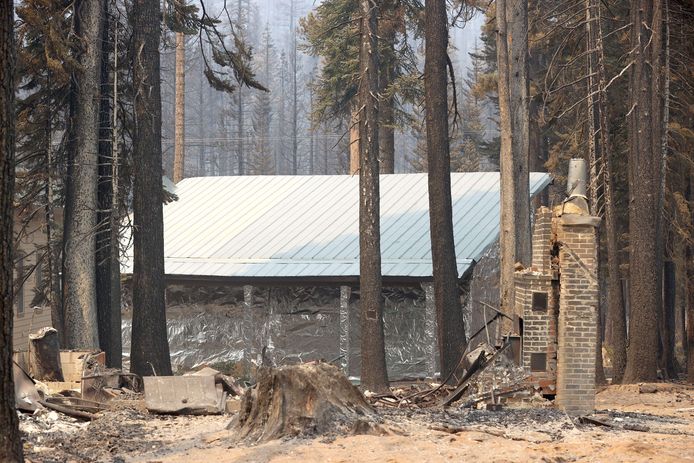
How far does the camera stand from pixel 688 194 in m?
27.2

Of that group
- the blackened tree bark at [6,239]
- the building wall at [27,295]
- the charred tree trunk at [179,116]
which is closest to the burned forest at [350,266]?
the blackened tree bark at [6,239]

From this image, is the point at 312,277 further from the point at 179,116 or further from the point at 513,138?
the point at 179,116

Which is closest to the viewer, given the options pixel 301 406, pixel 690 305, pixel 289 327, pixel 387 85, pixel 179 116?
pixel 301 406

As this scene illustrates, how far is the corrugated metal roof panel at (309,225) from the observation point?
24250 mm

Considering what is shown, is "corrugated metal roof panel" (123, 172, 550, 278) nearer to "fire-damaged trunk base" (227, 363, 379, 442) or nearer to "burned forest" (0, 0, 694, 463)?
"burned forest" (0, 0, 694, 463)

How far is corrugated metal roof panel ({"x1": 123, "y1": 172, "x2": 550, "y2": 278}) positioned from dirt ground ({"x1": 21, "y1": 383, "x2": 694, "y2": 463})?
10.0 m

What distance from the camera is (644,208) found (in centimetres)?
2089

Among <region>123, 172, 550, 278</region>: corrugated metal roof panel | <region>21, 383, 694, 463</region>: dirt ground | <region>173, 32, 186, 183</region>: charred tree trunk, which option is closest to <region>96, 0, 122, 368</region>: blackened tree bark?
<region>123, 172, 550, 278</region>: corrugated metal roof panel

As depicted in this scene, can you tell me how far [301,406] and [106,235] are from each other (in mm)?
9544

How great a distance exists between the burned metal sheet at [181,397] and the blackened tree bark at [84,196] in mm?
4941

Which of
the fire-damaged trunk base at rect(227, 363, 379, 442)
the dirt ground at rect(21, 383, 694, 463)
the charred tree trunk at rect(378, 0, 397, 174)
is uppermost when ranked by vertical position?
the charred tree trunk at rect(378, 0, 397, 174)

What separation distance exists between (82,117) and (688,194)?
16066mm

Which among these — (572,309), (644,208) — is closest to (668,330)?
(644,208)

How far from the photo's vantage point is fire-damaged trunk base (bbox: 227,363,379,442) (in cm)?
1176
